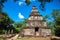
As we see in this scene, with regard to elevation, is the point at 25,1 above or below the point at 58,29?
above

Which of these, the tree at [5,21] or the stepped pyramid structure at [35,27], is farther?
the tree at [5,21]

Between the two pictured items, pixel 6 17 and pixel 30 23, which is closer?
A: pixel 30 23

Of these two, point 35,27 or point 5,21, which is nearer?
point 35,27

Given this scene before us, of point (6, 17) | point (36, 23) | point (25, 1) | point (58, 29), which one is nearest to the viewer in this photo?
point (25, 1)

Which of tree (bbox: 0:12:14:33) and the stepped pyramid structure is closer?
the stepped pyramid structure

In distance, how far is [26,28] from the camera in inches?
1898

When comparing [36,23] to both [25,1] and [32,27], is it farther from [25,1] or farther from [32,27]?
[25,1]

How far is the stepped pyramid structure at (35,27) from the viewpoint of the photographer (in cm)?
4797

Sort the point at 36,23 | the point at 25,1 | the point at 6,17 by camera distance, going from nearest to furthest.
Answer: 1. the point at 25,1
2. the point at 36,23
3. the point at 6,17

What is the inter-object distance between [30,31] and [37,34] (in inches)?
69.6

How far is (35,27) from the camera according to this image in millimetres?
48875

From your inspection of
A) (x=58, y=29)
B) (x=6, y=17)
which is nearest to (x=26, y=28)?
(x=58, y=29)

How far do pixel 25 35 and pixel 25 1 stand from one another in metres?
35.2

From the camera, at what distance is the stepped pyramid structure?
157 feet
